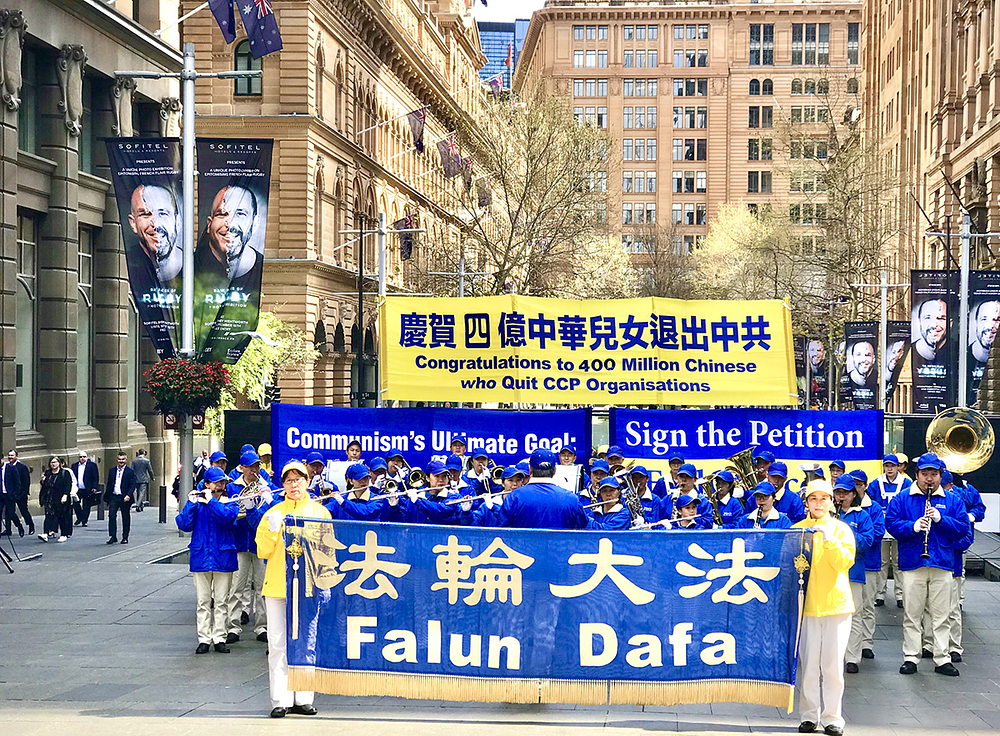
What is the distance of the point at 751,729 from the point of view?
9.86 meters

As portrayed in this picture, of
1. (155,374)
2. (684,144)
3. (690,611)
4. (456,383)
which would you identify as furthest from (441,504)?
(684,144)

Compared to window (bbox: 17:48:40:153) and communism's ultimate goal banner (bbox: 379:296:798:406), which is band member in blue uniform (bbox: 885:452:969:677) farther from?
window (bbox: 17:48:40:153)

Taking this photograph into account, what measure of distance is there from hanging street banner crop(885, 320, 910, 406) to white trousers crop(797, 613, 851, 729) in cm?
3628

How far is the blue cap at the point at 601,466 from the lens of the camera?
13.8 m

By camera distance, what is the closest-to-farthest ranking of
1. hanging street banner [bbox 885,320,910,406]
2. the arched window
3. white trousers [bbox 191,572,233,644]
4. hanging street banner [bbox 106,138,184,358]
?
white trousers [bbox 191,572,233,644]
hanging street banner [bbox 106,138,184,358]
hanging street banner [bbox 885,320,910,406]
the arched window

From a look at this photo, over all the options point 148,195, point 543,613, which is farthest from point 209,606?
point 148,195

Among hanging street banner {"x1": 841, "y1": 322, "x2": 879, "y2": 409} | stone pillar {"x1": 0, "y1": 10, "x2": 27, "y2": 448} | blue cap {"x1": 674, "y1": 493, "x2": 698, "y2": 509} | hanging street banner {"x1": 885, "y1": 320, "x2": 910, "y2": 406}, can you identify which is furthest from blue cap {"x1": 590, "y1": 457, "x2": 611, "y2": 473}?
hanging street banner {"x1": 841, "y1": 322, "x2": 879, "y2": 409}

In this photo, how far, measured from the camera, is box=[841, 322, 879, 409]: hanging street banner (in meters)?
45.7

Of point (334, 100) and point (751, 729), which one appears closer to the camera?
point (751, 729)

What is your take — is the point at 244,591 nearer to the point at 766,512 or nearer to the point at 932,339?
the point at 766,512

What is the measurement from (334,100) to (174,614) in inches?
1661

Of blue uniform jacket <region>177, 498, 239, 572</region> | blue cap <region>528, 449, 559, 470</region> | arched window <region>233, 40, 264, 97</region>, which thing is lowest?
blue uniform jacket <region>177, 498, 239, 572</region>

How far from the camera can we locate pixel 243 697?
10.8m

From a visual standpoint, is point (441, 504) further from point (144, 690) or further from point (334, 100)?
point (334, 100)
